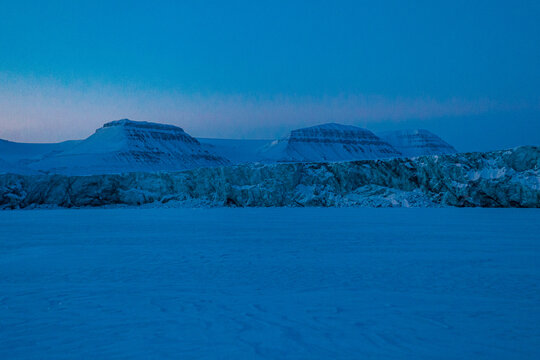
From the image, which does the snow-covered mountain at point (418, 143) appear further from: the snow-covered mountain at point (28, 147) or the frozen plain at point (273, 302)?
the frozen plain at point (273, 302)

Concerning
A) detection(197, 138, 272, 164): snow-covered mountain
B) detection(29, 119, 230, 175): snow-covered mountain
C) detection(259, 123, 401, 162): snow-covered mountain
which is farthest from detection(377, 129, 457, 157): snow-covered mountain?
detection(29, 119, 230, 175): snow-covered mountain

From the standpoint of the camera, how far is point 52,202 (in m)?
29.2

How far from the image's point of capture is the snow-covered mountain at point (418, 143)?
118m

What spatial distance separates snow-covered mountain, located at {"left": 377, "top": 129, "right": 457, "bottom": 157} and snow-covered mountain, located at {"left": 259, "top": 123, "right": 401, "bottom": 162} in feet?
36.6

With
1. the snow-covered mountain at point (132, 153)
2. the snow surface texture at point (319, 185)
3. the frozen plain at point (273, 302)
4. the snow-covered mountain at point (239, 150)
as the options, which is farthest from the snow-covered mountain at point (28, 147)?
the frozen plain at point (273, 302)

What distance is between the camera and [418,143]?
120000mm

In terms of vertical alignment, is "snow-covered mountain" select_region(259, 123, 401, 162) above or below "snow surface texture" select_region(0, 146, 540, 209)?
above

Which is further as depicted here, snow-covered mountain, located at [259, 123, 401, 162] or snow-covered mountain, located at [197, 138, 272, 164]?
snow-covered mountain, located at [197, 138, 272, 164]

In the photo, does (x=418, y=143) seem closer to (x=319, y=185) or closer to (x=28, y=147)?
(x=319, y=185)

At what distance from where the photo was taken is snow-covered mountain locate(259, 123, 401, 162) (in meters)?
95.7

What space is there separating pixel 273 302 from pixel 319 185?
75.6 ft

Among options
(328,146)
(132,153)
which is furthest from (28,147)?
(328,146)

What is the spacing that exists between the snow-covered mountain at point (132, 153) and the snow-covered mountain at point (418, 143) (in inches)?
1938

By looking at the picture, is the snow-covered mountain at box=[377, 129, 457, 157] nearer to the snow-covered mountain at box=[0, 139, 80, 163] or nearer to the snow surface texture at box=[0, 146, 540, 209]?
the snow-covered mountain at box=[0, 139, 80, 163]
